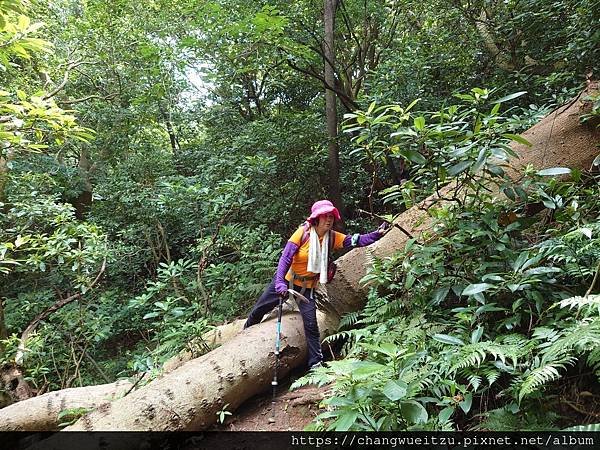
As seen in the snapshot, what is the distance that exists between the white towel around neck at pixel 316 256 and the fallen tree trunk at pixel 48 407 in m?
2.45

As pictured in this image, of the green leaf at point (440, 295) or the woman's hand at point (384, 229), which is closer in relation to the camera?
the green leaf at point (440, 295)

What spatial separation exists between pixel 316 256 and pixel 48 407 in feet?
11.0

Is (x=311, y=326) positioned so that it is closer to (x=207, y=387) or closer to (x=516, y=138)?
(x=207, y=387)

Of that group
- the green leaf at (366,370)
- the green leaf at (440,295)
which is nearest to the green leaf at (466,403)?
the green leaf at (366,370)

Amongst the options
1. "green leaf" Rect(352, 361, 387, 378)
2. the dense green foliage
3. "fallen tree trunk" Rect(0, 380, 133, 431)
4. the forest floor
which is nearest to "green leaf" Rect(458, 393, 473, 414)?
the dense green foliage

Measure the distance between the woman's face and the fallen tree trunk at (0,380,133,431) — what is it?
276 centimetres

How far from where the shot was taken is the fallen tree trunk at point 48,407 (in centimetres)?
412

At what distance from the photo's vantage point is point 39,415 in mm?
4129

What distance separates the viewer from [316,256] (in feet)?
12.6

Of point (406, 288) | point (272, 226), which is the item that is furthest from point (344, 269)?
point (272, 226)

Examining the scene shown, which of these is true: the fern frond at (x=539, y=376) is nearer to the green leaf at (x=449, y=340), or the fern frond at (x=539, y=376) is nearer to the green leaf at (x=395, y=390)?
the green leaf at (x=449, y=340)

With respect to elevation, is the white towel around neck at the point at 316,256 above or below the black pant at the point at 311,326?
above

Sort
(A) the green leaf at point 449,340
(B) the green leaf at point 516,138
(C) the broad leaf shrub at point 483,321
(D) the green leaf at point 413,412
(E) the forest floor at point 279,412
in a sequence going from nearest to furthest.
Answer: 1. (D) the green leaf at point 413,412
2. (C) the broad leaf shrub at point 483,321
3. (A) the green leaf at point 449,340
4. (B) the green leaf at point 516,138
5. (E) the forest floor at point 279,412

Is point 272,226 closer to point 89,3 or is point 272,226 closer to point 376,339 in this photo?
point 376,339
